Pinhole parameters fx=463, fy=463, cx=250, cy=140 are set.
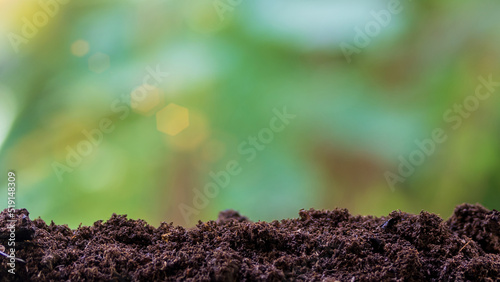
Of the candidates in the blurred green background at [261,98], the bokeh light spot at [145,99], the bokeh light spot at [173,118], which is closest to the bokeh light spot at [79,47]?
the blurred green background at [261,98]

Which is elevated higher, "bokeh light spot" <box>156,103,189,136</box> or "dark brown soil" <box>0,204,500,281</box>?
"bokeh light spot" <box>156,103,189,136</box>

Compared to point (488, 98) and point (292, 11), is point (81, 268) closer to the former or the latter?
point (292, 11)

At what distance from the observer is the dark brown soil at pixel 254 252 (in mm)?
747

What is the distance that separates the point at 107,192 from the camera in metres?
1.96

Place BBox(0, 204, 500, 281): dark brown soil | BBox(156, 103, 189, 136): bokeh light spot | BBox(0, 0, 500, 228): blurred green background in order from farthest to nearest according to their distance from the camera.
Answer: BBox(156, 103, 189, 136): bokeh light spot < BBox(0, 0, 500, 228): blurred green background < BBox(0, 204, 500, 281): dark brown soil

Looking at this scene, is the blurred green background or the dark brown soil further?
the blurred green background

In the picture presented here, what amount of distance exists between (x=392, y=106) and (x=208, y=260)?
1.64 metres

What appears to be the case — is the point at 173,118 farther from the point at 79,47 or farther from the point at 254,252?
the point at 254,252

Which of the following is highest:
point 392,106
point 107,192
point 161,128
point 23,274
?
point 392,106

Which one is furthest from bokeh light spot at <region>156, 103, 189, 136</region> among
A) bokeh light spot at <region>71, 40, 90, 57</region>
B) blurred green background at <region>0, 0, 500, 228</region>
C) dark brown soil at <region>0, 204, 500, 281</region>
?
dark brown soil at <region>0, 204, 500, 281</region>

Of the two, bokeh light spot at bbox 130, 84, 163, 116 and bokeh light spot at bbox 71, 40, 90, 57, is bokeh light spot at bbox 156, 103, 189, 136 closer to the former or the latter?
bokeh light spot at bbox 130, 84, 163, 116

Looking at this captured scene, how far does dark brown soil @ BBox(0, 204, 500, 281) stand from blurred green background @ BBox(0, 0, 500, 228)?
111cm

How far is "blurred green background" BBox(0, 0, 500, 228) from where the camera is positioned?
1.97m

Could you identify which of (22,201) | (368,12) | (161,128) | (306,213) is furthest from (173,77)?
(306,213)
